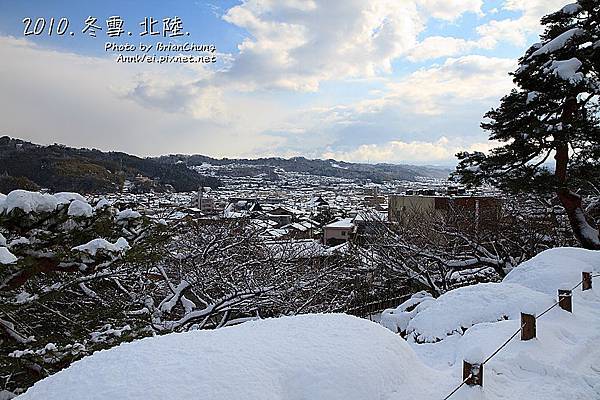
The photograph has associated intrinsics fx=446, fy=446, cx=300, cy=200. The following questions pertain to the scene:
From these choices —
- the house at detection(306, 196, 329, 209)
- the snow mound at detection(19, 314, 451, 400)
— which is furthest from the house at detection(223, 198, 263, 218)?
the house at detection(306, 196, 329, 209)

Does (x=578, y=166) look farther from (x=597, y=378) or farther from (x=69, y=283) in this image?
(x=69, y=283)

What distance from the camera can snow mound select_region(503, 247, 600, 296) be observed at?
7.59m

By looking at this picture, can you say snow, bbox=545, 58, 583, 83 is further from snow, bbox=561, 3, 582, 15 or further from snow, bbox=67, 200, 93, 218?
snow, bbox=67, 200, 93, 218

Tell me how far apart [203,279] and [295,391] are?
856 centimetres

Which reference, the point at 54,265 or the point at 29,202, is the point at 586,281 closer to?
the point at 54,265

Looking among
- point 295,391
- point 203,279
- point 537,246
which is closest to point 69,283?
point 203,279

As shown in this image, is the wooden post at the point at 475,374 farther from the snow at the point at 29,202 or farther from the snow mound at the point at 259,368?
the snow at the point at 29,202

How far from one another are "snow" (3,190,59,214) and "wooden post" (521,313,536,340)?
19.3 feet

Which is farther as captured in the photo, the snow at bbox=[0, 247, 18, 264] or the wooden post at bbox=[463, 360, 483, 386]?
the snow at bbox=[0, 247, 18, 264]

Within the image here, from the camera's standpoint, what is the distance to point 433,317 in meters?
6.41

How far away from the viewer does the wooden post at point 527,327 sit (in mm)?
4835

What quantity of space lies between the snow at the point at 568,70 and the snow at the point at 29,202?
10.4m

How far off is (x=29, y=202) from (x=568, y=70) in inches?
427

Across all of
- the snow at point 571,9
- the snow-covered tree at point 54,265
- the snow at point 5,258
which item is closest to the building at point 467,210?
the snow at point 571,9
